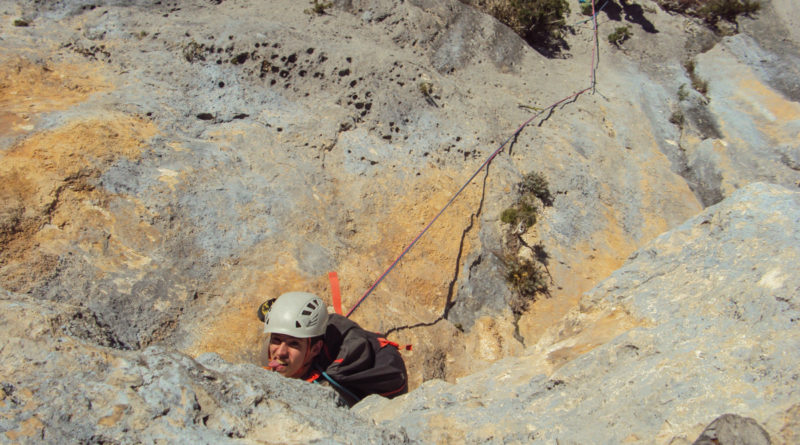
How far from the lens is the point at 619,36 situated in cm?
1519

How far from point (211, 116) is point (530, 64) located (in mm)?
8622

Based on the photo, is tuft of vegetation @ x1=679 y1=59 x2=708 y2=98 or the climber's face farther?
tuft of vegetation @ x1=679 y1=59 x2=708 y2=98

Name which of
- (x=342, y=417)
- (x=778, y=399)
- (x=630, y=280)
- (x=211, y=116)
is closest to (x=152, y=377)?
(x=342, y=417)

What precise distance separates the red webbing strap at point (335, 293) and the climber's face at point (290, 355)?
3.72ft

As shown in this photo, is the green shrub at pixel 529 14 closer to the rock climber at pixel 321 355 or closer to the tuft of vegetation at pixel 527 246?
the tuft of vegetation at pixel 527 246

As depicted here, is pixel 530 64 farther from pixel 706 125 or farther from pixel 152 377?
pixel 152 377

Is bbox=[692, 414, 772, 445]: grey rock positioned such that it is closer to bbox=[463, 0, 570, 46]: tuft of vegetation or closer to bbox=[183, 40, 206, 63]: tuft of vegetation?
bbox=[183, 40, 206, 63]: tuft of vegetation

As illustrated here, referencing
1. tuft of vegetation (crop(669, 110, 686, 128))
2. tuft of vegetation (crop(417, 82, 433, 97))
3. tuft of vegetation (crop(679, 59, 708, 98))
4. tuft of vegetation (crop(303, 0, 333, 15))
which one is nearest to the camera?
tuft of vegetation (crop(417, 82, 433, 97))

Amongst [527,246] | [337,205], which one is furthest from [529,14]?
[337,205]

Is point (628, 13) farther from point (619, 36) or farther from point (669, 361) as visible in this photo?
point (669, 361)

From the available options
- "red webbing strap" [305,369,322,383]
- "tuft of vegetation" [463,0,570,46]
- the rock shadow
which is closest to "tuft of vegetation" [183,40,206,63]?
"red webbing strap" [305,369,322,383]

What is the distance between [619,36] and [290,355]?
14.5 m

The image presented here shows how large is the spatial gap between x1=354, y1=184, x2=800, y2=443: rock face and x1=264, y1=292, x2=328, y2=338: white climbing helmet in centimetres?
89

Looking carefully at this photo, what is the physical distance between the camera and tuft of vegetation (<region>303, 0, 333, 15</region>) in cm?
1076
